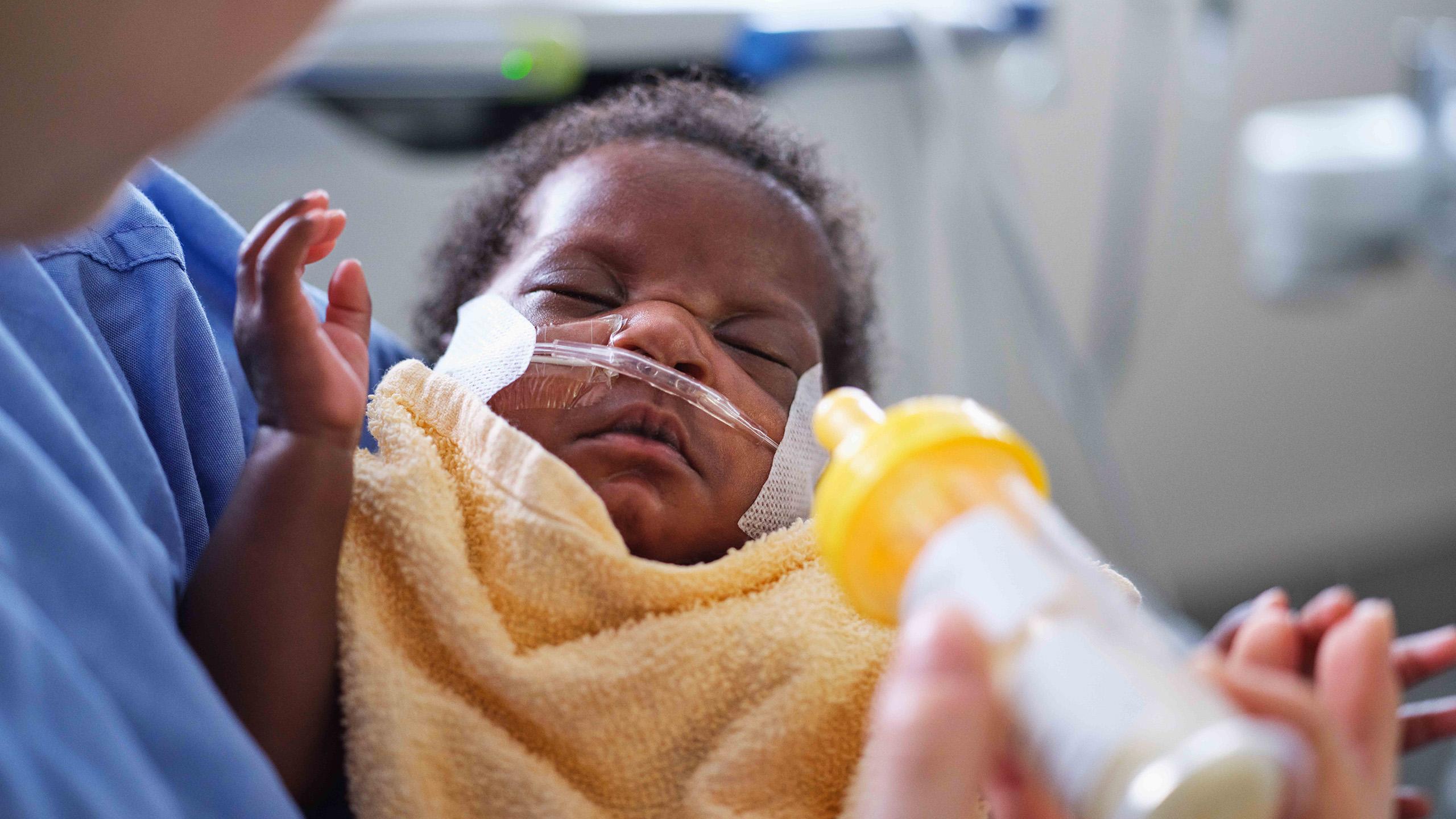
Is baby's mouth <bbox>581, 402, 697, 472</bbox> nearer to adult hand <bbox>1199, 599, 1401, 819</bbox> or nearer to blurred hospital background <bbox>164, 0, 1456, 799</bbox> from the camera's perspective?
adult hand <bbox>1199, 599, 1401, 819</bbox>

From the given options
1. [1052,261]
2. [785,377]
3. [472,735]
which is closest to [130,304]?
[472,735]

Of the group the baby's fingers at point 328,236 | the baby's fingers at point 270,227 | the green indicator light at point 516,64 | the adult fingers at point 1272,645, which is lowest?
the baby's fingers at point 270,227

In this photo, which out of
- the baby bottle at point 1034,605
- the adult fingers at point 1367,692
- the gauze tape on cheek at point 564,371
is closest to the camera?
the baby bottle at point 1034,605

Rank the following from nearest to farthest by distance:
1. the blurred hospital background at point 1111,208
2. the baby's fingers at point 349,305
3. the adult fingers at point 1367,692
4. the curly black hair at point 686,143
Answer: the adult fingers at point 1367,692
the baby's fingers at point 349,305
the curly black hair at point 686,143
the blurred hospital background at point 1111,208

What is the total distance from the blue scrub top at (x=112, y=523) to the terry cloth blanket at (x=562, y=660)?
109 millimetres

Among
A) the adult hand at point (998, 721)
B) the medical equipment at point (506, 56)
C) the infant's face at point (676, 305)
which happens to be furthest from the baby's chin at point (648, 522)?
the medical equipment at point (506, 56)

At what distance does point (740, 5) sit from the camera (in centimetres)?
206

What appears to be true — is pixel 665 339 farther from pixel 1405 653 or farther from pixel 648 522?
pixel 1405 653

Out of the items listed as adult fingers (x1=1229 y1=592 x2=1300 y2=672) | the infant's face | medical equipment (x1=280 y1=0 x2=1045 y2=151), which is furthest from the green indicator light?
adult fingers (x1=1229 y1=592 x2=1300 y2=672)

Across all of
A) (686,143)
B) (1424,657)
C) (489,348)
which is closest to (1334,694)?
(1424,657)

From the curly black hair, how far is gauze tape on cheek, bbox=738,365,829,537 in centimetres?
16

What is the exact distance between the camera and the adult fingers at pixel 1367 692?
0.50m

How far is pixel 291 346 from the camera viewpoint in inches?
25.1

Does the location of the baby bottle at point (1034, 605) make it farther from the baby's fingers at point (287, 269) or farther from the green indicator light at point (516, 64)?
the green indicator light at point (516, 64)
